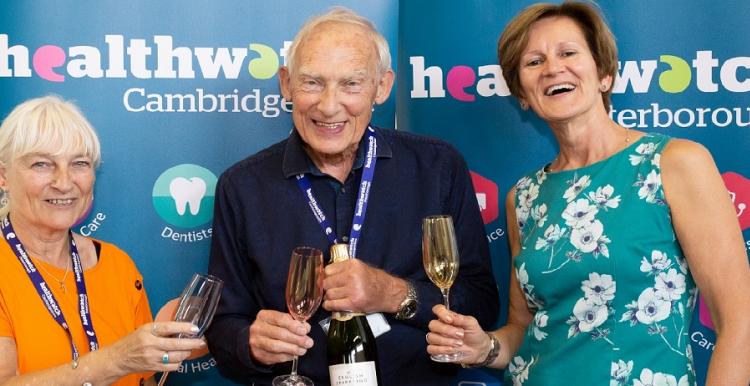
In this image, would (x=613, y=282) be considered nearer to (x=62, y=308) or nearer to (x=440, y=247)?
(x=440, y=247)

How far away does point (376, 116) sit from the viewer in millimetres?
3492

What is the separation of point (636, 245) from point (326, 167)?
1.03 meters

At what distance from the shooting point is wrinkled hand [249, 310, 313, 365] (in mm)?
2297

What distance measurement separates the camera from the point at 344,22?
9.28ft

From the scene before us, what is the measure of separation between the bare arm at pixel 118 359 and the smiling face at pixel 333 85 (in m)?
0.85

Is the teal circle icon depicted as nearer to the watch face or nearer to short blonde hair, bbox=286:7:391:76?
short blonde hair, bbox=286:7:391:76

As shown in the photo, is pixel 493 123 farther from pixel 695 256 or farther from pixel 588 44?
pixel 695 256

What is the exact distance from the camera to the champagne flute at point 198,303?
215cm

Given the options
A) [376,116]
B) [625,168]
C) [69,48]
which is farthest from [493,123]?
[69,48]

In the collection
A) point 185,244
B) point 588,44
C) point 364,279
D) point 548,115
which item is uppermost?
point 588,44

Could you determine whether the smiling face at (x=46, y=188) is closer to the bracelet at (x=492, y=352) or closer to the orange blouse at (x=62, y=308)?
the orange blouse at (x=62, y=308)

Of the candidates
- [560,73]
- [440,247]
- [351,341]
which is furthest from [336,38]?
[351,341]

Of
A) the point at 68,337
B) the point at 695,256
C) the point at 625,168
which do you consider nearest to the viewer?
the point at 695,256

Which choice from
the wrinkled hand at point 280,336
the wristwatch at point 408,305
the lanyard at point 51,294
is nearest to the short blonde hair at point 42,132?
the lanyard at point 51,294
